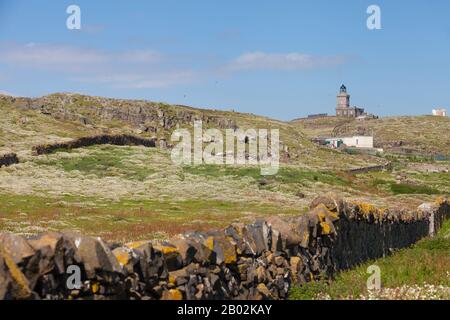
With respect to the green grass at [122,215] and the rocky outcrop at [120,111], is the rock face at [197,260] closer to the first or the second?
the green grass at [122,215]

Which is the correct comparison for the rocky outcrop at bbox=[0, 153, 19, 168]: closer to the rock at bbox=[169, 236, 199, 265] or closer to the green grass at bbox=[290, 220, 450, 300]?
the green grass at bbox=[290, 220, 450, 300]

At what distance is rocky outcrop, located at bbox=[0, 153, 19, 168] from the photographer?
60.8 metres

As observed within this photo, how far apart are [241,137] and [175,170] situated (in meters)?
62.9

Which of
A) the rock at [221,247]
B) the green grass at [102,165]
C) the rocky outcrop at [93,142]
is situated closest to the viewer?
the rock at [221,247]

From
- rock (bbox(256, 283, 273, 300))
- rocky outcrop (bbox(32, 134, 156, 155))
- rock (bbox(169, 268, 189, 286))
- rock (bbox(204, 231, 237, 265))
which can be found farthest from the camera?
rocky outcrop (bbox(32, 134, 156, 155))

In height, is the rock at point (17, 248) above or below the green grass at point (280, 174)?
above

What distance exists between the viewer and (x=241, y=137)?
129 metres

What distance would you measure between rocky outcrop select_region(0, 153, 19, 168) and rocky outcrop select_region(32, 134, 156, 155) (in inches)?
166

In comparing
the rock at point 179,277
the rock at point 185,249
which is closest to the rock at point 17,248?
the rock at point 179,277

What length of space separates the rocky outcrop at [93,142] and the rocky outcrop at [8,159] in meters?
4.23

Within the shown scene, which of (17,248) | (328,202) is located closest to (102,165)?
(328,202)

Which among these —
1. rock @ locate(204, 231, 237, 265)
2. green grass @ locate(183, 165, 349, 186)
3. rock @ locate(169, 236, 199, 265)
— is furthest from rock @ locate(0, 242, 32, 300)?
green grass @ locate(183, 165, 349, 186)

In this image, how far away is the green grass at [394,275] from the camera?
43.2ft
